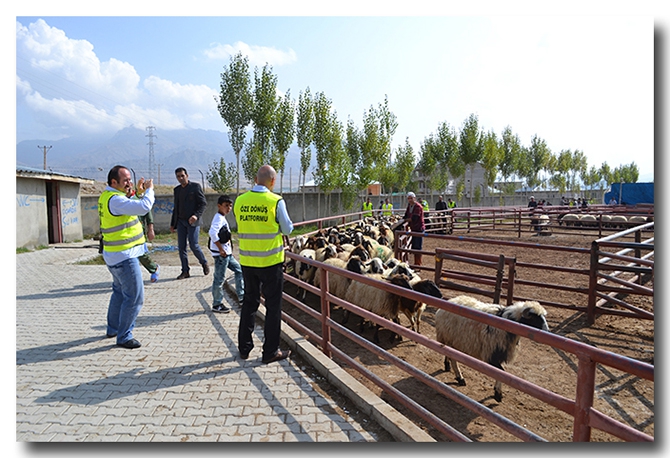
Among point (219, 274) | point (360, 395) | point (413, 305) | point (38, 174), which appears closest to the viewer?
point (360, 395)

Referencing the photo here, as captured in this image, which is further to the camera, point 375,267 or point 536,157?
point 536,157

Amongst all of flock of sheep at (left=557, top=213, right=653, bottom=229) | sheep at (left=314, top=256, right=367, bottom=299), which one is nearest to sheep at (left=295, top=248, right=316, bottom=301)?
sheep at (left=314, top=256, right=367, bottom=299)

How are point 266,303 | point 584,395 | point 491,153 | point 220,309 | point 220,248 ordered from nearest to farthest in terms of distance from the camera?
point 584,395 < point 266,303 < point 220,248 < point 220,309 < point 491,153

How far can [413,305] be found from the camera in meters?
5.76

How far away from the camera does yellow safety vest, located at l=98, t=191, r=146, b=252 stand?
442cm

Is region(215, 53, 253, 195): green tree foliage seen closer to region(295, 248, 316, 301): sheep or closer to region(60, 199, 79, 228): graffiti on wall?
region(60, 199, 79, 228): graffiti on wall

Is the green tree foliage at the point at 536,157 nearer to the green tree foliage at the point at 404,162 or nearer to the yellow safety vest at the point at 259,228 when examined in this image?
the green tree foliage at the point at 404,162

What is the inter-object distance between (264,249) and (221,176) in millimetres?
24569

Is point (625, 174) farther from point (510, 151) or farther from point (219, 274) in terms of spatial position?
point (219, 274)

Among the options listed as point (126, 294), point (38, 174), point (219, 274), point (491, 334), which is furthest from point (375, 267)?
point (38, 174)

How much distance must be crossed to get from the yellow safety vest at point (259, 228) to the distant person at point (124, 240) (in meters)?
1.13

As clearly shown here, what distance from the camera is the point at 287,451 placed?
2.78 meters

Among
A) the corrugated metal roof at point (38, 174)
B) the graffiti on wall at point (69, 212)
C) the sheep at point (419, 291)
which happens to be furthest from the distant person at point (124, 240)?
the graffiti on wall at point (69, 212)

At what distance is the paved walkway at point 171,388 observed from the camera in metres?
2.99
